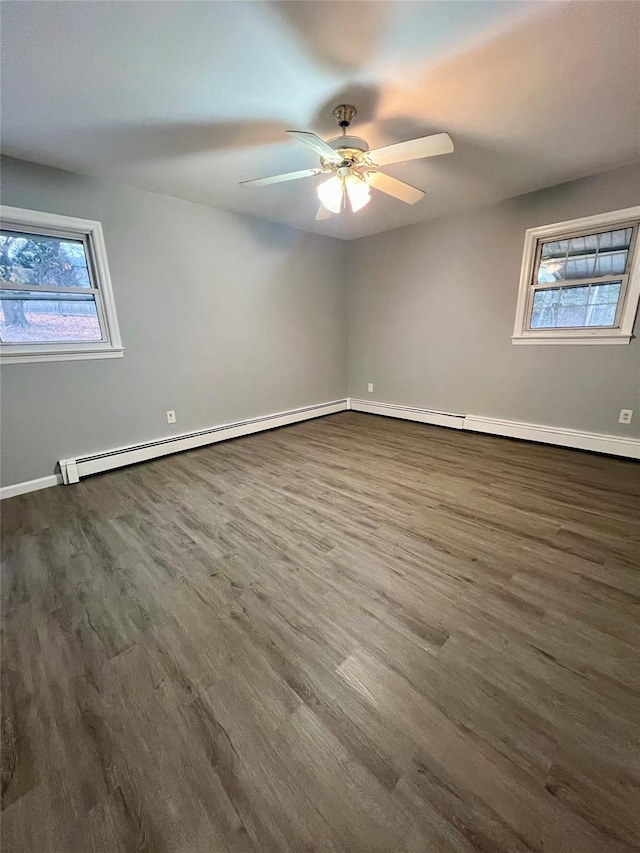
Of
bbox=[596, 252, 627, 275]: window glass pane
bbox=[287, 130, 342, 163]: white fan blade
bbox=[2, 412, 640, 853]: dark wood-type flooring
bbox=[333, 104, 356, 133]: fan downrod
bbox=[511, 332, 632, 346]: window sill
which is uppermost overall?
bbox=[333, 104, 356, 133]: fan downrod

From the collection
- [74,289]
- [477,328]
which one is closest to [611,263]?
[477,328]

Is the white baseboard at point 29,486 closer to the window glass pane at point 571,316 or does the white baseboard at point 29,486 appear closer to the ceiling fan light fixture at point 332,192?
the ceiling fan light fixture at point 332,192

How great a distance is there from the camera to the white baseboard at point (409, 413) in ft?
13.7

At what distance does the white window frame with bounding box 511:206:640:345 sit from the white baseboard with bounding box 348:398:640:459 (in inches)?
34.4

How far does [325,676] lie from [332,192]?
2.57 metres

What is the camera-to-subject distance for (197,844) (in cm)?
83

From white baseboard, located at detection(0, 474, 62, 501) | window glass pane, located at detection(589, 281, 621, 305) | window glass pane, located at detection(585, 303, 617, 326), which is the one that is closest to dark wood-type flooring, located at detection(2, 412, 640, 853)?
white baseboard, located at detection(0, 474, 62, 501)

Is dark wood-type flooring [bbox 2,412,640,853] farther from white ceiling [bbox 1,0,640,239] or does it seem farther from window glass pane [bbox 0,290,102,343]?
white ceiling [bbox 1,0,640,239]

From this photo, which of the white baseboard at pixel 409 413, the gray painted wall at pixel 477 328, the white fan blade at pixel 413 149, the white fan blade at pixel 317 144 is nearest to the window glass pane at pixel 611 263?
the gray painted wall at pixel 477 328

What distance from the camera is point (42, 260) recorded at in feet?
8.76

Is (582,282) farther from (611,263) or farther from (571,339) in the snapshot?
(571,339)

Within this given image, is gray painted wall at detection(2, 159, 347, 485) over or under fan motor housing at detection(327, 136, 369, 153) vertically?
under

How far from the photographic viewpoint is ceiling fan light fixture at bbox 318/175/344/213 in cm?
210

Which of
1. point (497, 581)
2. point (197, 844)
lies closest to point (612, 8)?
point (497, 581)
